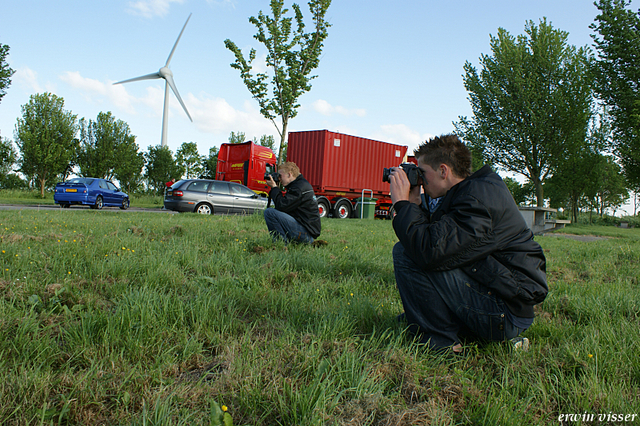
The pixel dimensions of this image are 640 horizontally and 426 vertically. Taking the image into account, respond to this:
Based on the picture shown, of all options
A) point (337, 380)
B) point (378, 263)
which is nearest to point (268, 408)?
point (337, 380)

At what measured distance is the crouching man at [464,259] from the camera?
6.12 feet

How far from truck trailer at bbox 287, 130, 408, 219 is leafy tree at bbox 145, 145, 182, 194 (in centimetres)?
1860

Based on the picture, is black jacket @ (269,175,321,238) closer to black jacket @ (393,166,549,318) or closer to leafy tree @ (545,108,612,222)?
black jacket @ (393,166,549,318)

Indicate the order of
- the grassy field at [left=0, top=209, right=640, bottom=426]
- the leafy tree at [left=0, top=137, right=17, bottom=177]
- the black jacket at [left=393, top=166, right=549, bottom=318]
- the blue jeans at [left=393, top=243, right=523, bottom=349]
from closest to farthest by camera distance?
the grassy field at [left=0, top=209, right=640, bottom=426], the black jacket at [left=393, top=166, right=549, bottom=318], the blue jeans at [left=393, top=243, right=523, bottom=349], the leafy tree at [left=0, top=137, right=17, bottom=177]

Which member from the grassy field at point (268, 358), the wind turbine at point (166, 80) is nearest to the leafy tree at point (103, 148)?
the wind turbine at point (166, 80)

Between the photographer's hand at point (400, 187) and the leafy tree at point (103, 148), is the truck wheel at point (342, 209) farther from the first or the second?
the leafy tree at point (103, 148)

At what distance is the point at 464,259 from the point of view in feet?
6.16

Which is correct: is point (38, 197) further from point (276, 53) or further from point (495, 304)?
point (495, 304)

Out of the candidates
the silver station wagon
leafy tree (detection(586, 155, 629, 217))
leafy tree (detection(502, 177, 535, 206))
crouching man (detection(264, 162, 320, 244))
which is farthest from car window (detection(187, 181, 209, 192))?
leafy tree (detection(502, 177, 535, 206))

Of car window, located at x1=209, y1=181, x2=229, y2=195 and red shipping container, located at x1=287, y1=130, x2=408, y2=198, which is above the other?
red shipping container, located at x1=287, y1=130, x2=408, y2=198

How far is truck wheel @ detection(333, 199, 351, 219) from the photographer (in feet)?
56.4

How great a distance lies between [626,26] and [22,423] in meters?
22.9

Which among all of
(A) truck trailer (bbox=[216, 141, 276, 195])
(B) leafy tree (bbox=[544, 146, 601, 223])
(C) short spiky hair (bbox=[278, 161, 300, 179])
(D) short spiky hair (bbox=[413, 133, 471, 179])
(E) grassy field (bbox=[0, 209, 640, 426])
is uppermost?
(B) leafy tree (bbox=[544, 146, 601, 223])

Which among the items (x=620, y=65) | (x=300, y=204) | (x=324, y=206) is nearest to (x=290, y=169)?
(x=300, y=204)
